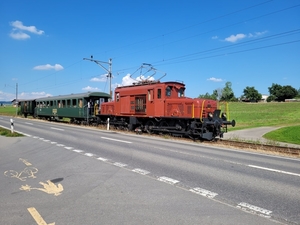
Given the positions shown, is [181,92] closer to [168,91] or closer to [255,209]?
[168,91]

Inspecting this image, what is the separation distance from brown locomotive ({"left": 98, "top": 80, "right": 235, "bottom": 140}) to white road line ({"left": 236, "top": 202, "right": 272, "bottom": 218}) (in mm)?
10608

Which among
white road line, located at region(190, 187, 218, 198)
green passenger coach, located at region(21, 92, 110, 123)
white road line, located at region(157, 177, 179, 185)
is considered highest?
green passenger coach, located at region(21, 92, 110, 123)

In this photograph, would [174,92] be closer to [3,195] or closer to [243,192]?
[243,192]

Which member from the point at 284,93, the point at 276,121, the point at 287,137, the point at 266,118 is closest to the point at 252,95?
the point at 284,93

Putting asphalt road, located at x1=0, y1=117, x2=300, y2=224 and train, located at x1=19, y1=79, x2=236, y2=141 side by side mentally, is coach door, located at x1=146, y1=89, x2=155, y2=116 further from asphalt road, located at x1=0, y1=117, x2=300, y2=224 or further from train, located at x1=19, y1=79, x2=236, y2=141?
asphalt road, located at x1=0, y1=117, x2=300, y2=224

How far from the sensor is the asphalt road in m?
4.29

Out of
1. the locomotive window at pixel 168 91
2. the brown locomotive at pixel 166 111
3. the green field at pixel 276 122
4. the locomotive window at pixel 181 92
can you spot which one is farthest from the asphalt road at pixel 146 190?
the green field at pixel 276 122

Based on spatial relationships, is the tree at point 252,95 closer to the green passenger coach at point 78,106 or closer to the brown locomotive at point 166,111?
the green passenger coach at point 78,106

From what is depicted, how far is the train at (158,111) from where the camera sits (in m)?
16.0

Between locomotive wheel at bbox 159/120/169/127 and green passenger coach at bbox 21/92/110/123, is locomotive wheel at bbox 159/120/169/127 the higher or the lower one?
the lower one

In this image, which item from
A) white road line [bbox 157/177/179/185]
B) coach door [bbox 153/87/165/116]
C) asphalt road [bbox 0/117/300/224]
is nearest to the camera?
asphalt road [bbox 0/117/300/224]

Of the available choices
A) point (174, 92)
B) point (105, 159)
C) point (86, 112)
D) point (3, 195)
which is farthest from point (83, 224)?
point (86, 112)

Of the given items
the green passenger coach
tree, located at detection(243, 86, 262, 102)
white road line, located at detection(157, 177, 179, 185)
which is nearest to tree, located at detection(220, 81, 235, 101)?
tree, located at detection(243, 86, 262, 102)

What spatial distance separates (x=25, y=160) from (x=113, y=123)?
47.8ft
